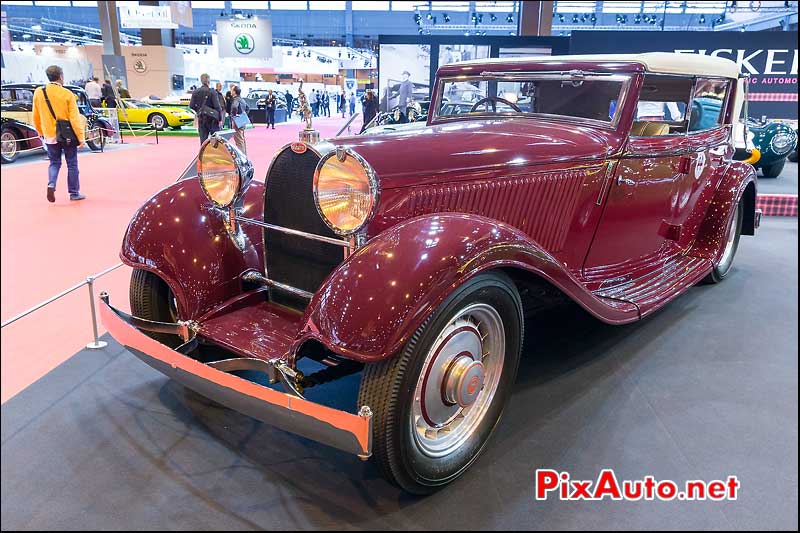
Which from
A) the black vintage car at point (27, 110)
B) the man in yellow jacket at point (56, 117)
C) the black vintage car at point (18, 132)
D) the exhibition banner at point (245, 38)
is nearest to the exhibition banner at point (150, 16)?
the exhibition banner at point (245, 38)

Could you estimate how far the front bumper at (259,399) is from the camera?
5.33 feet

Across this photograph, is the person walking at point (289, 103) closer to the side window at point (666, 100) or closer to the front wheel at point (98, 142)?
the front wheel at point (98, 142)

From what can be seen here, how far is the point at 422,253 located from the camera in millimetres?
1772

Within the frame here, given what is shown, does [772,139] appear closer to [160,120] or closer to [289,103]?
[160,120]

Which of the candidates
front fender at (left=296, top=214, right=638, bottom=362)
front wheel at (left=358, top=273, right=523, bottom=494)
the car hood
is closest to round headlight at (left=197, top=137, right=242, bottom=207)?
the car hood

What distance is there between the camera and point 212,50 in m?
23.9

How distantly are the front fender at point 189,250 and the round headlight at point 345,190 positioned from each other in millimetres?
719

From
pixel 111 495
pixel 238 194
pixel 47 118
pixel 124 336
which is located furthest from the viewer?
pixel 47 118

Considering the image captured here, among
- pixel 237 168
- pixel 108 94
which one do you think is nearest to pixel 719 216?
pixel 237 168

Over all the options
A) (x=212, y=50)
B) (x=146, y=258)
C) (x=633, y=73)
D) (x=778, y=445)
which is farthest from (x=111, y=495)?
(x=212, y=50)

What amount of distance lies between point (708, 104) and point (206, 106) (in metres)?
8.61

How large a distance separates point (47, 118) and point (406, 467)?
620cm

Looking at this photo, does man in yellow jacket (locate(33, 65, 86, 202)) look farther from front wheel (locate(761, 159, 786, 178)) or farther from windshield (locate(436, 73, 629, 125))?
front wheel (locate(761, 159, 786, 178))

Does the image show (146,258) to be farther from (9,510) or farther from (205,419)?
(9,510)
